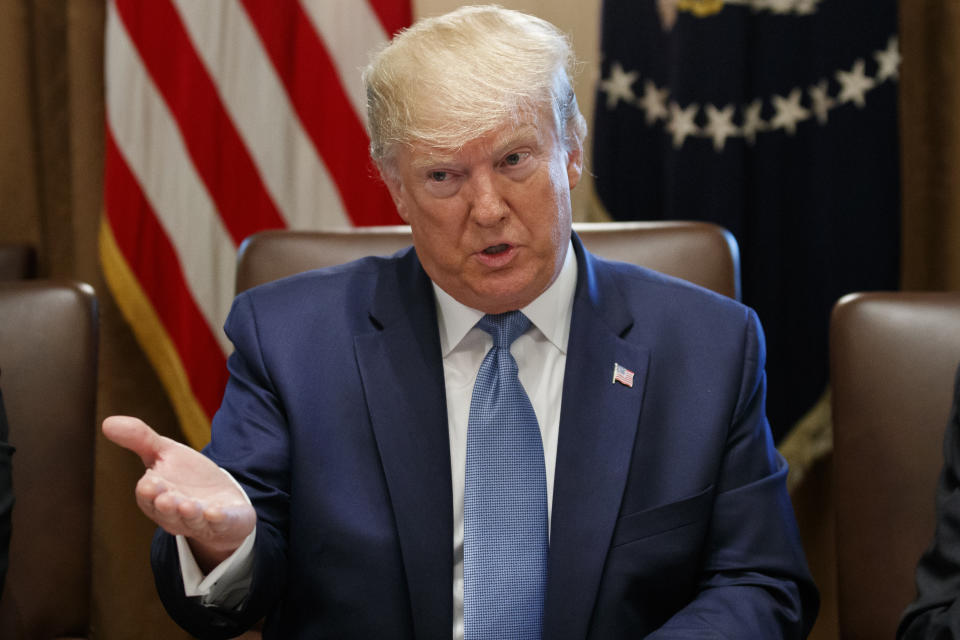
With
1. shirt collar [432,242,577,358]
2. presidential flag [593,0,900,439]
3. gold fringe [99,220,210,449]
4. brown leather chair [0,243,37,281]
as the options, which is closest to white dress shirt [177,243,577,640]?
shirt collar [432,242,577,358]

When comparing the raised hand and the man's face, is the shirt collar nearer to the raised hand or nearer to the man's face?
the man's face

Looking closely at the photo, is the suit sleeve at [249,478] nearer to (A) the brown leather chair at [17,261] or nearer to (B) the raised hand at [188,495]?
(B) the raised hand at [188,495]

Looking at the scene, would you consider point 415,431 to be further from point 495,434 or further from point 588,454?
point 588,454

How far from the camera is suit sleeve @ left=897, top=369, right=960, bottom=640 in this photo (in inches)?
50.8

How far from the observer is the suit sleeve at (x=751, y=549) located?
1370 millimetres

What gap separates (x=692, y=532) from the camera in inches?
56.6

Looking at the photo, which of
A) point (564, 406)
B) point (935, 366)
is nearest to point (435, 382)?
point (564, 406)

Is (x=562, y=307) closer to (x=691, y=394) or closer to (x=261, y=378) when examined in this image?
(x=691, y=394)

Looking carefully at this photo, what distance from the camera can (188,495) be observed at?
1.22 m

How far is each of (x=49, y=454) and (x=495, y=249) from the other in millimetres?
799

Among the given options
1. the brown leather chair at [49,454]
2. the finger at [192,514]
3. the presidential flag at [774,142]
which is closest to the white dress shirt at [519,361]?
the finger at [192,514]

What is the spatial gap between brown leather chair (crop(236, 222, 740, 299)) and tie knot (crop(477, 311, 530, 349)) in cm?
40

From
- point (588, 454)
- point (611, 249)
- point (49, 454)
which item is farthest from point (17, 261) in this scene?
point (588, 454)

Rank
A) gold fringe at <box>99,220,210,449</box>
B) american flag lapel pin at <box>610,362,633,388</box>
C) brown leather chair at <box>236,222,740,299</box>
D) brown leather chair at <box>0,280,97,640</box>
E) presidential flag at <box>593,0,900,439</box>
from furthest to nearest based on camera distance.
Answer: gold fringe at <box>99,220,210,449</box>
presidential flag at <box>593,0,900,439</box>
brown leather chair at <box>236,222,740,299</box>
brown leather chair at <box>0,280,97,640</box>
american flag lapel pin at <box>610,362,633,388</box>
